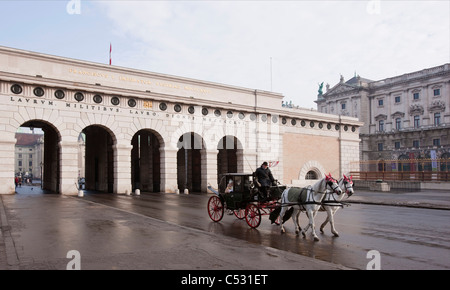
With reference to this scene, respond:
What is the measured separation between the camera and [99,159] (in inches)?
1537

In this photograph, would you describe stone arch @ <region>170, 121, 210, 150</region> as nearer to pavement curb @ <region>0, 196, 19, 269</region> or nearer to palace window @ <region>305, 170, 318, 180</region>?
palace window @ <region>305, 170, 318, 180</region>

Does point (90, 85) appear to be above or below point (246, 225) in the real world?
above

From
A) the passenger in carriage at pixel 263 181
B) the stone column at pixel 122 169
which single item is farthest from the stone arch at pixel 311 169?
the passenger in carriage at pixel 263 181

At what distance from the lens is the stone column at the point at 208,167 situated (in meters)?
35.3

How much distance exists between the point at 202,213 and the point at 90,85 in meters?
16.2

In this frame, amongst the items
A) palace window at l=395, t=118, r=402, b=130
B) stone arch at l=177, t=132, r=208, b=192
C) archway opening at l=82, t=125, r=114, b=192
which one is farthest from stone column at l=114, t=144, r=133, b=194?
palace window at l=395, t=118, r=402, b=130

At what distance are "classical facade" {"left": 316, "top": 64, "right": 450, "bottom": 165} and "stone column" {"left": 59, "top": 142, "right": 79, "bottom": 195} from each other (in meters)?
58.7

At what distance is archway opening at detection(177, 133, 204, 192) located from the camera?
37.5 metres

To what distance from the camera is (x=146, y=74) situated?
32.5 meters

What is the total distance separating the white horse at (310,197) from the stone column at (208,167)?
76.0 feet

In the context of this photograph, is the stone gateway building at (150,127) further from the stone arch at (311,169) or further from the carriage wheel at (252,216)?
the carriage wheel at (252,216)
